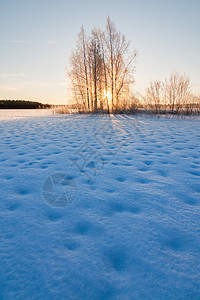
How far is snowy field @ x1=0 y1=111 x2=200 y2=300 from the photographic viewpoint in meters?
0.94

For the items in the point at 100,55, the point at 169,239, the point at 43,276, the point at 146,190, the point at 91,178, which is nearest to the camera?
the point at 43,276

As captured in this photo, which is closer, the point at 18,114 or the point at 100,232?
the point at 100,232

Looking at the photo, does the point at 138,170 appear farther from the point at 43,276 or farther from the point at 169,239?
the point at 43,276

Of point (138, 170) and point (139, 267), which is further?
point (138, 170)

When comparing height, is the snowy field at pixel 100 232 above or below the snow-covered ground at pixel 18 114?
below

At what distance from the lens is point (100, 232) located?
4.42 ft

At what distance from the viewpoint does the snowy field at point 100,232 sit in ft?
3.09

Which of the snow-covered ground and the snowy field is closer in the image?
the snowy field

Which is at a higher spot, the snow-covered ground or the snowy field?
the snow-covered ground

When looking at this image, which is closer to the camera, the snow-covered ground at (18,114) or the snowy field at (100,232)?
the snowy field at (100,232)

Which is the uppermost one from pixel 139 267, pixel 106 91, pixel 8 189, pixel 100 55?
pixel 100 55

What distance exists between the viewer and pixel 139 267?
1.04 metres

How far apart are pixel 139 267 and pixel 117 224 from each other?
42cm

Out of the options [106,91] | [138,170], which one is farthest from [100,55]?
[138,170]
